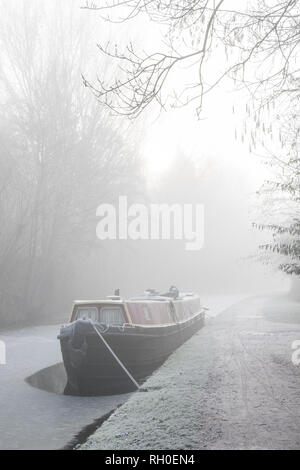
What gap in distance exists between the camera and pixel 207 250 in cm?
5403

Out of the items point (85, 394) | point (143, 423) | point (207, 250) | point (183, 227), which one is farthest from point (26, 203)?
point (207, 250)

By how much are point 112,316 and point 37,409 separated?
347 cm

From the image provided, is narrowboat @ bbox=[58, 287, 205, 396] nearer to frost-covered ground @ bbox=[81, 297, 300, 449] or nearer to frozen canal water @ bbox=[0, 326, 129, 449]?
frozen canal water @ bbox=[0, 326, 129, 449]

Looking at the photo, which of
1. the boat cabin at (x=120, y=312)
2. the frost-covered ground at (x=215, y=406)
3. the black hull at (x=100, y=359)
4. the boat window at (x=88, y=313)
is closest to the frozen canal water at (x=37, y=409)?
the black hull at (x=100, y=359)

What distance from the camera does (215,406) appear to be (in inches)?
→ 260

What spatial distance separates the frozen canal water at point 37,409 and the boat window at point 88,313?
5.30ft

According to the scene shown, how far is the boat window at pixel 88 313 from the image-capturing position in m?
12.0

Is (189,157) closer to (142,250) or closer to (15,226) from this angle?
(142,250)

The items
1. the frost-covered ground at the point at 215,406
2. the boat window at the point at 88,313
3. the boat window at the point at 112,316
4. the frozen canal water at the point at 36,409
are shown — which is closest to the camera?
the frost-covered ground at the point at 215,406

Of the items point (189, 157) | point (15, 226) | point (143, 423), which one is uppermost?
point (189, 157)

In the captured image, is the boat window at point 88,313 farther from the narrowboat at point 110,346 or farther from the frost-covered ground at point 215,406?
the frost-covered ground at point 215,406

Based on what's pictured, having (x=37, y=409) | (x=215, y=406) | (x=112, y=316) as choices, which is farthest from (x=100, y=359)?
(x=215, y=406)

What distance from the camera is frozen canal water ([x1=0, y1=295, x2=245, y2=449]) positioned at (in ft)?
23.4

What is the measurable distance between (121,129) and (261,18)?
21.5m
